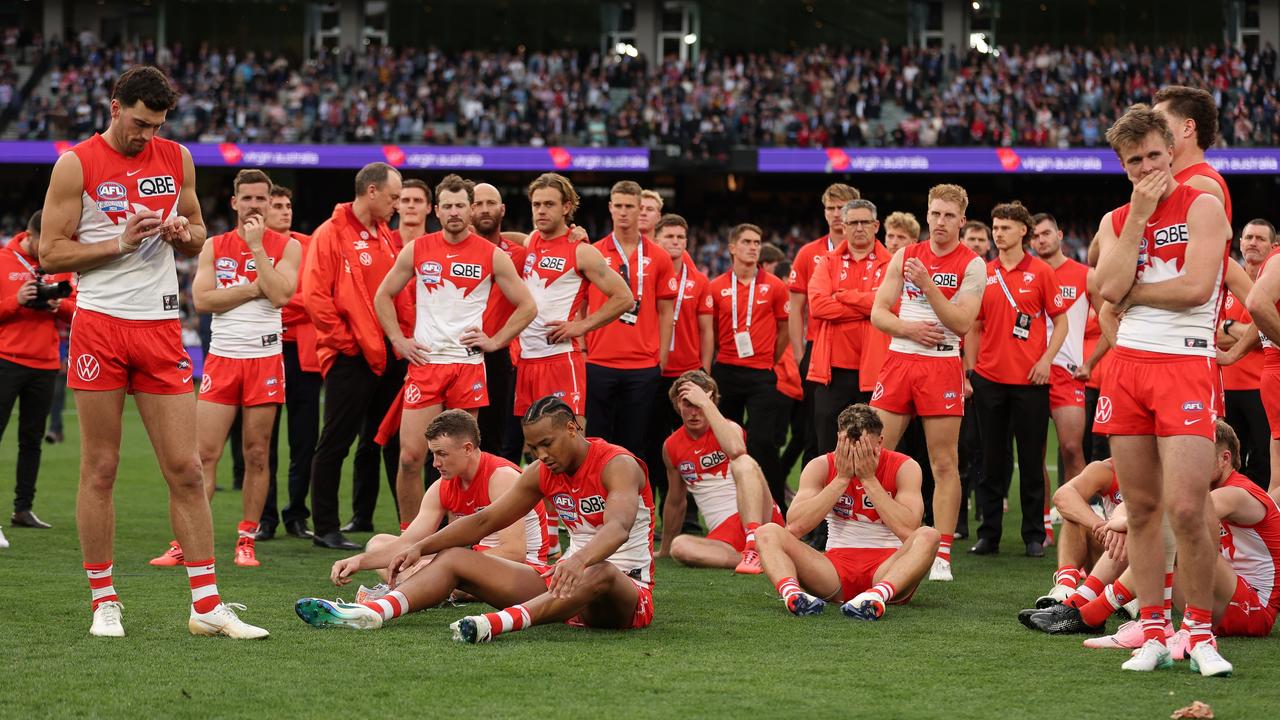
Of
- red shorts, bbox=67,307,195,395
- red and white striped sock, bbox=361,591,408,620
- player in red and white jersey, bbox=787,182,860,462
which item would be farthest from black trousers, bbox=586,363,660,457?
red shorts, bbox=67,307,195,395

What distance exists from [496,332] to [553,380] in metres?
0.51

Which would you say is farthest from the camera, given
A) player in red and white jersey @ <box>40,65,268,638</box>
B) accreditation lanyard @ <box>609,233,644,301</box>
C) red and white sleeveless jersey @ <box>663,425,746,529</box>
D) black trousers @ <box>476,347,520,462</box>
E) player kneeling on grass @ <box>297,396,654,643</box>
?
accreditation lanyard @ <box>609,233,644,301</box>

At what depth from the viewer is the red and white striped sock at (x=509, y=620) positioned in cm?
599

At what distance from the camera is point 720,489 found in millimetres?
9094

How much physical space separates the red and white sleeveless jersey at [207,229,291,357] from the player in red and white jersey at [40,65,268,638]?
276 centimetres

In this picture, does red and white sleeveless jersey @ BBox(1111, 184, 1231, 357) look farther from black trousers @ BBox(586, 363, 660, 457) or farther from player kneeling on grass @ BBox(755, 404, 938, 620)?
black trousers @ BBox(586, 363, 660, 457)

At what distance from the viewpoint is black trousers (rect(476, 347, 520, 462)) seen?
30.4ft

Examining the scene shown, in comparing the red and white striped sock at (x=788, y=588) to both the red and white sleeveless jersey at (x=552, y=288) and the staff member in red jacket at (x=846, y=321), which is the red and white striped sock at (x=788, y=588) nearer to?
the staff member in red jacket at (x=846, y=321)

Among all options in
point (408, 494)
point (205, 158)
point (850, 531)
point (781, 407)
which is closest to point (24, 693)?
point (408, 494)

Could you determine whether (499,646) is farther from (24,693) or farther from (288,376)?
(288,376)

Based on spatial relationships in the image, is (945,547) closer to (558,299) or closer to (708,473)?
(708,473)

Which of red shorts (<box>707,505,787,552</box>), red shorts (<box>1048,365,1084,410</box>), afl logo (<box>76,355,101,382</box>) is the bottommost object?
red shorts (<box>707,505,787,552</box>)

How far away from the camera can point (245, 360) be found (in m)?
8.83

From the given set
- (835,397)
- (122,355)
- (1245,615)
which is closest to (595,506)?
(122,355)
